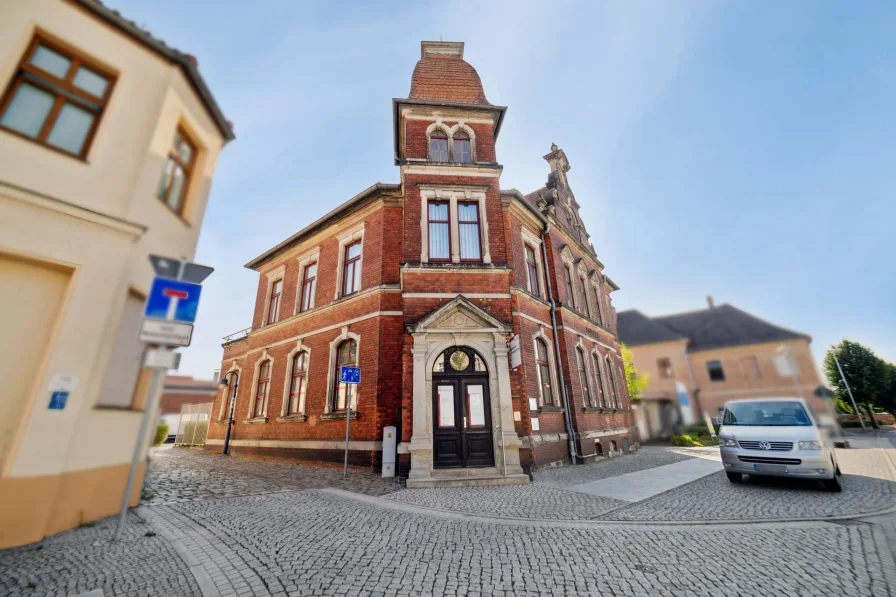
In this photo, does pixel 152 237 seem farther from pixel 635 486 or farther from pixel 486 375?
pixel 635 486

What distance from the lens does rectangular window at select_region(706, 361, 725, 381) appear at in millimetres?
3338

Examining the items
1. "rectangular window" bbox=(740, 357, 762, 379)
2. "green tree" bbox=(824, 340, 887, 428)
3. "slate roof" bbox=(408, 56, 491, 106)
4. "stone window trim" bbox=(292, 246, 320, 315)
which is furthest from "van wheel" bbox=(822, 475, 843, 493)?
"stone window trim" bbox=(292, 246, 320, 315)

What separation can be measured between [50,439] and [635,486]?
1006cm

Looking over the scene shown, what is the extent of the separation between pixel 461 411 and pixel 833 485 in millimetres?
7887

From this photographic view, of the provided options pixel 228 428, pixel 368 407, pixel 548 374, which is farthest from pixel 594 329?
pixel 228 428

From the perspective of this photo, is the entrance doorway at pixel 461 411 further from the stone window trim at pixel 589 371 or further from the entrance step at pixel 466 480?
the stone window trim at pixel 589 371

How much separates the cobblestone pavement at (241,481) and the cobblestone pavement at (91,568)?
3.16 meters

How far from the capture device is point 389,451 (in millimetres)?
10156

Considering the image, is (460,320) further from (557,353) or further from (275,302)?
(275,302)

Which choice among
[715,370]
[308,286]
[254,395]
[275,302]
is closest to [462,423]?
[715,370]

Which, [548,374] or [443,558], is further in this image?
[548,374]

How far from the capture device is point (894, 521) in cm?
495

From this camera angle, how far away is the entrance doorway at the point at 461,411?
959 cm

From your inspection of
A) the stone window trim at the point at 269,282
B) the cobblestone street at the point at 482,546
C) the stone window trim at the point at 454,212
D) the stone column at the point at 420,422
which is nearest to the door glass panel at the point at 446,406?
the stone column at the point at 420,422
